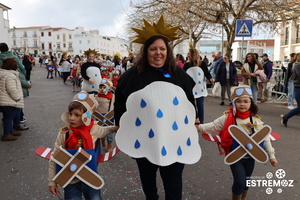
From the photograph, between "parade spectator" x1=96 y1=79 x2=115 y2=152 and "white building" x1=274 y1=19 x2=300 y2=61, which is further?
"white building" x1=274 y1=19 x2=300 y2=61

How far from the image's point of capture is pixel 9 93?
16.7 ft

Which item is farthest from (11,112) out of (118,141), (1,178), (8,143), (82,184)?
(118,141)

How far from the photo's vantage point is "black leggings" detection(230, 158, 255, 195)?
104 inches

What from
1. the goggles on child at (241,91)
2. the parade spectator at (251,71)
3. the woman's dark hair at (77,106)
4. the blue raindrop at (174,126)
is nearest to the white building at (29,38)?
the parade spectator at (251,71)

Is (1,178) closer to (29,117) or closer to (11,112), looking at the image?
(11,112)

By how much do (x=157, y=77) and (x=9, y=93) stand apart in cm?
406

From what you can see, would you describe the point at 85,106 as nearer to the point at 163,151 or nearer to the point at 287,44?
the point at 163,151

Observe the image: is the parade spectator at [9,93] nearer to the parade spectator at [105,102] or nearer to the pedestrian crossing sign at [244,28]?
the parade spectator at [105,102]

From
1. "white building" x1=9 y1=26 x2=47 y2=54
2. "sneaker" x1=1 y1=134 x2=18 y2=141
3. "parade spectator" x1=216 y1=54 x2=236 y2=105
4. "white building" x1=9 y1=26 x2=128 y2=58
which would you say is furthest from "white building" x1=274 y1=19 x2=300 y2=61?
"white building" x1=9 y1=26 x2=47 y2=54

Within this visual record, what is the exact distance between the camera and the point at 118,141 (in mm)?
2209

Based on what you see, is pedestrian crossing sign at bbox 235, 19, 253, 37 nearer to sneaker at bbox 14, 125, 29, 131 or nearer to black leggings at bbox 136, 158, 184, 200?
sneaker at bbox 14, 125, 29, 131

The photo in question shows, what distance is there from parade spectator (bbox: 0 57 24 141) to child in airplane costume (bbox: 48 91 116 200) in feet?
10.6

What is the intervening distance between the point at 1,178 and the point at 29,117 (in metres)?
3.93

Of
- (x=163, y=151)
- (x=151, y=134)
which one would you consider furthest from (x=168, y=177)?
(x=151, y=134)
